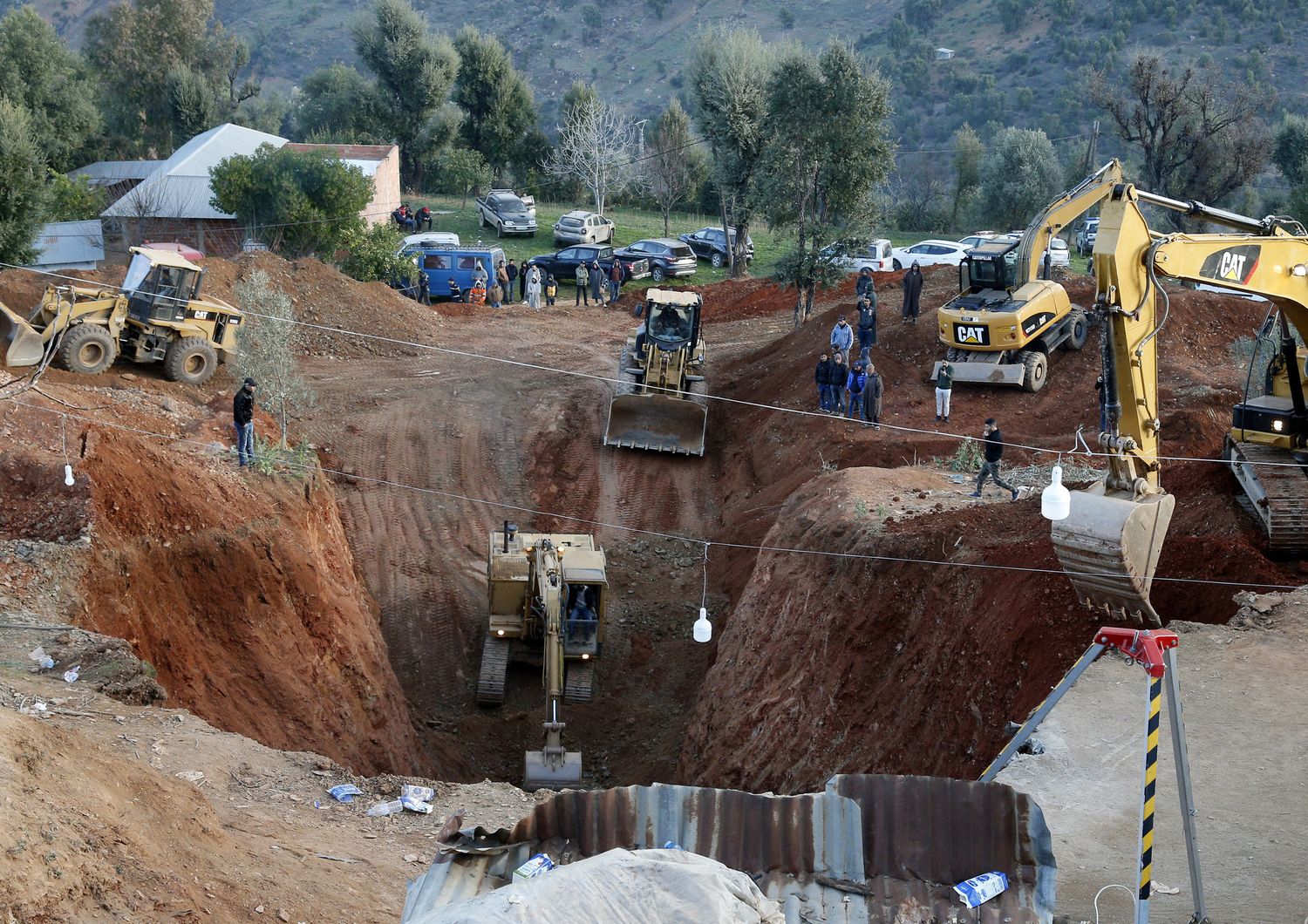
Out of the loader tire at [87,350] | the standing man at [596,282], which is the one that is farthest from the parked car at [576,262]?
the loader tire at [87,350]

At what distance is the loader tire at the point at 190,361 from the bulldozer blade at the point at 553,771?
1251 centimetres

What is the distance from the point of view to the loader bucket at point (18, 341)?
22.3 metres

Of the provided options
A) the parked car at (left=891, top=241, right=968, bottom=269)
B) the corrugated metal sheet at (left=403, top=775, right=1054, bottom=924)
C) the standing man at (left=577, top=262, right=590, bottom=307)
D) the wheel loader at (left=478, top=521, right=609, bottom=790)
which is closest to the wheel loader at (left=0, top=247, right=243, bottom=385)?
the wheel loader at (left=478, top=521, right=609, bottom=790)

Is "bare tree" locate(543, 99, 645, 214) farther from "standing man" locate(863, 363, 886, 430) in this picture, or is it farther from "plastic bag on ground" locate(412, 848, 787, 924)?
"plastic bag on ground" locate(412, 848, 787, 924)

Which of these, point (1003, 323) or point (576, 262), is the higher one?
point (1003, 323)

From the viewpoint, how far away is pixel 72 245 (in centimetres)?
4191

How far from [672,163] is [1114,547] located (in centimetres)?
4091

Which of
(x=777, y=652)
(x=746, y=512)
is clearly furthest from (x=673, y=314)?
(x=777, y=652)

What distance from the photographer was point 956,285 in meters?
32.7

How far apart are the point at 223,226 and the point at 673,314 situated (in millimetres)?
21062

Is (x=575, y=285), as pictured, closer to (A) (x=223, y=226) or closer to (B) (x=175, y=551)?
(A) (x=223, y=226)

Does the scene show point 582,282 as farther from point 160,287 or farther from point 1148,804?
Answer: point 1148,804

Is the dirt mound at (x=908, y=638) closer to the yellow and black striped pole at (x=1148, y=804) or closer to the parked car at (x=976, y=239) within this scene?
the yellow and black striped pole at (x=1148, y=804)

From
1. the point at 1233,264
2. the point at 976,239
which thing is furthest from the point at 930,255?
the point at 1233,264
